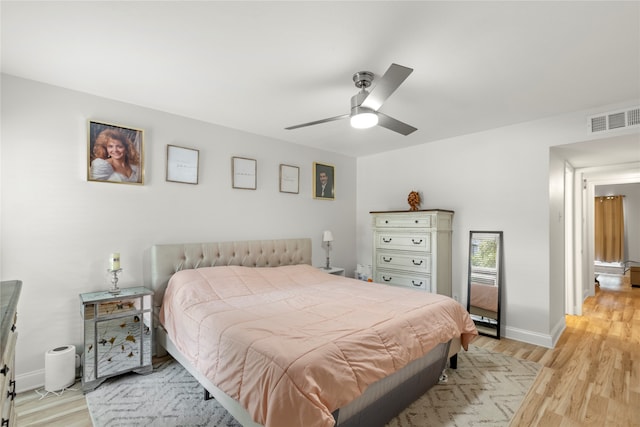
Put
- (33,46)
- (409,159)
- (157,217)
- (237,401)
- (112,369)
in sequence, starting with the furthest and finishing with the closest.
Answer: (409,159) < (157,217) < (112,369) < (33,46) < (237,401)

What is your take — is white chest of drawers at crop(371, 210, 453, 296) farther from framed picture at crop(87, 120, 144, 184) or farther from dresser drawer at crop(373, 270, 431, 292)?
framed picture at crop(87, 120, 144, 184)

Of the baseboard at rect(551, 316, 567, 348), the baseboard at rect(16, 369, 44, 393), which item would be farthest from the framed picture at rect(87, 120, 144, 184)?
the baseboard at rect(551, 316, 567, 348)

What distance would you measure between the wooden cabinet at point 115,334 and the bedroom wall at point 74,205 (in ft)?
1.03

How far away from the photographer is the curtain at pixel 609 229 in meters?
7.74

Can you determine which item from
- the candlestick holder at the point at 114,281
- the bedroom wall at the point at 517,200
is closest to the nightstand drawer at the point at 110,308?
the candlestick holder at the point at 114,281

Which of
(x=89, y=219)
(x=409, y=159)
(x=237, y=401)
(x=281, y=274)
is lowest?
(x=237, y=401)

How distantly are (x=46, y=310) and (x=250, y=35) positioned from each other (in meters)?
2.81

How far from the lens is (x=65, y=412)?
2.24m

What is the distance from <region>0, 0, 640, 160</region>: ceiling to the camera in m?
1.78

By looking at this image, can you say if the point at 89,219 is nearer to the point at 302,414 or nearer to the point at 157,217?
the point at 157,217

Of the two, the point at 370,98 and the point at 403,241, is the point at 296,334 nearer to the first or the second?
the point at 370,98

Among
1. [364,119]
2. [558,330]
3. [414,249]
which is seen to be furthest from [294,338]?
[558,330]

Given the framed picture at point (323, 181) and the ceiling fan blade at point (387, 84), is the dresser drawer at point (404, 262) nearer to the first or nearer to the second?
the framed picture at point (323, 181)

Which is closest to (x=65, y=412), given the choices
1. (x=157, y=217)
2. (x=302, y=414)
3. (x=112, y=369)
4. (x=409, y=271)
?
(x=112, y=369)
